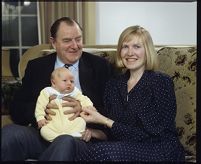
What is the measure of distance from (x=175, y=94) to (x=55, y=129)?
1.64 ft

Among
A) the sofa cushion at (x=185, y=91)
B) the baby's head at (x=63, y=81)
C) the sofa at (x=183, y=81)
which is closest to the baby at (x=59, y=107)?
the baby's head at (x=63, y=81)

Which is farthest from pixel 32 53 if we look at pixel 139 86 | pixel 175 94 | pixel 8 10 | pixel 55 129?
pixel 175 94

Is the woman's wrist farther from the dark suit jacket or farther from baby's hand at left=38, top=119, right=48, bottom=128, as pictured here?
baby's hand at left=38, top=119, right=48, bottom=128

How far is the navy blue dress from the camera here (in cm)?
151

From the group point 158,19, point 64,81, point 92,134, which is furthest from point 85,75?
point 158,19

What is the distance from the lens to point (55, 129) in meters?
1.49

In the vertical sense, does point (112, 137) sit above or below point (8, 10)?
below

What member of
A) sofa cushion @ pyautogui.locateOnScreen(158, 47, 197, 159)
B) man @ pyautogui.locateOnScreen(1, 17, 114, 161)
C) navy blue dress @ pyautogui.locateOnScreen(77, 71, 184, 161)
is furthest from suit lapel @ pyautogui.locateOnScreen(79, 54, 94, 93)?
sofa cushion @ pyautogui.locateOnScreen(158, 47, 197, 159)

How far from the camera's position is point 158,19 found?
156 centimetres

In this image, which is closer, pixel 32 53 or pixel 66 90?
pixel 66 90

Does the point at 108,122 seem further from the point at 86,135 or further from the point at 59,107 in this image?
the point at 59,107

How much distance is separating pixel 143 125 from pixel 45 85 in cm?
39

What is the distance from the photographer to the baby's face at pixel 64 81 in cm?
148

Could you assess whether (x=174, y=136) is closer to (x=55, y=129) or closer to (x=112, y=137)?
(x=112, y=137)
